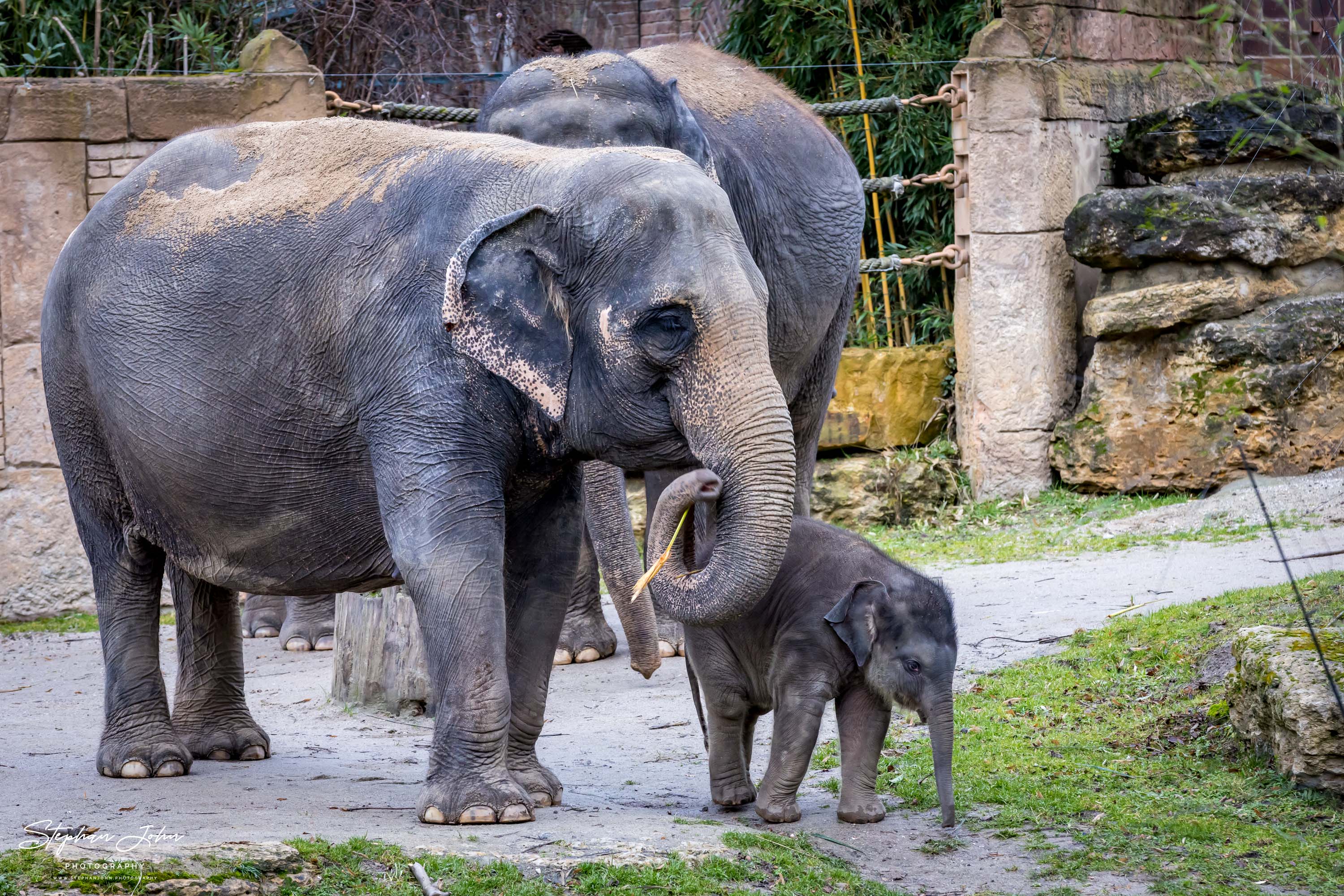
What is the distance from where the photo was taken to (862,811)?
16.1 ft

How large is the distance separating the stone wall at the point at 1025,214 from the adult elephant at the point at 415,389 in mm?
6793

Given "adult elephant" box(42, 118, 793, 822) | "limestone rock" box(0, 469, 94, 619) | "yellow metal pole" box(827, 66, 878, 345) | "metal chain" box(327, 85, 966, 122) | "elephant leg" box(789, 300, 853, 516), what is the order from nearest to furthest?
"adult elephant" box(42, 118, 793, 822)
"elephant leg" box(789, 300, 853, 516)
"limestone rock" box(0, 469, 94, 619)
"metal chain" box(327, 85, 966, 122)
"yellow metal pole" box(827, 66, 878, 345)

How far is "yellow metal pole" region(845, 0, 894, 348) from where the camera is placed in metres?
12.2

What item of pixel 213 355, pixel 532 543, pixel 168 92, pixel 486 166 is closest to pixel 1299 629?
pixel 532 543

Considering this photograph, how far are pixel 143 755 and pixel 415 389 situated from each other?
1.87 m

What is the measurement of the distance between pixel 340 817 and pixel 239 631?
151cm

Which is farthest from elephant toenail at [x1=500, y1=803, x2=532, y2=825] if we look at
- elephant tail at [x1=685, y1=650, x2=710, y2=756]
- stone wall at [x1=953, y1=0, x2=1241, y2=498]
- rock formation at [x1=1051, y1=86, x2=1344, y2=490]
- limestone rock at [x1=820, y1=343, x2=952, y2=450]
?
stone wall at [x1=953, y1=0, x2=1241, y2=498]

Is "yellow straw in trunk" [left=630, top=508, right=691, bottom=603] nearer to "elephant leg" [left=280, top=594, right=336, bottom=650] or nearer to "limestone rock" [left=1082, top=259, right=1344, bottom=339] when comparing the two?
"elephant leg" [left=280, top=594, right=336, bottom=650]

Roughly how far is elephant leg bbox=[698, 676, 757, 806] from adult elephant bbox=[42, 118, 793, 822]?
52 cm

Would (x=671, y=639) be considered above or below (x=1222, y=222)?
below

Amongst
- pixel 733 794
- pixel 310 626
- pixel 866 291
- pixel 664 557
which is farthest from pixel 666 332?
pixel 866 291

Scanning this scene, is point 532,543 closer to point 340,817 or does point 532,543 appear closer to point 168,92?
point 340,817

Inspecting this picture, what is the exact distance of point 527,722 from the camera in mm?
5105

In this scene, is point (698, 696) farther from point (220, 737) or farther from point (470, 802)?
point (220, 737)
